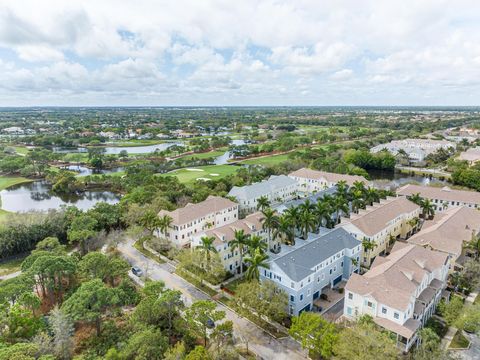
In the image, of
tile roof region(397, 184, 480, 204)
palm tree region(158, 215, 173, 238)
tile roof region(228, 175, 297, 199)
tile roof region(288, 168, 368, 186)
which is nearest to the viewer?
palm tree region(158, 215, 173, 238)

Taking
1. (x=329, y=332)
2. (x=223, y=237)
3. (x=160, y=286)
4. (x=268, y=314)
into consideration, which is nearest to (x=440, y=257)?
(x=329, y=332)

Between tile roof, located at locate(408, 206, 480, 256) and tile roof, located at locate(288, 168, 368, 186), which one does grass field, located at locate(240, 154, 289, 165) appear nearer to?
tile roof, located at locate(288, 168, 368, 186)

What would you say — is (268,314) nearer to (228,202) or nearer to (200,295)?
(200,295)

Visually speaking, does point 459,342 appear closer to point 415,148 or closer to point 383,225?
point 383,225

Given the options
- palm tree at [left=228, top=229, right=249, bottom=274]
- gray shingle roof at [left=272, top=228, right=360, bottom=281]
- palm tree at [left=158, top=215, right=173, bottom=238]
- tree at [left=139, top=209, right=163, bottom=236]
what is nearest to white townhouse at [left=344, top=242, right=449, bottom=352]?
gray shingle roof at [left=272, top=228, right=360, bottom=281]

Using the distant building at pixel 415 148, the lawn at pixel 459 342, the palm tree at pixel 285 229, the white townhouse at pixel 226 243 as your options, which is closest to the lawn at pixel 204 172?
the white townhouse at pixel 226 243

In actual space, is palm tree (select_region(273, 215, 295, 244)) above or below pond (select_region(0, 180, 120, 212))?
above

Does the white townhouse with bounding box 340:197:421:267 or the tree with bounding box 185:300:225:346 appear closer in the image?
the tree with bounding box 185:300:225:346
